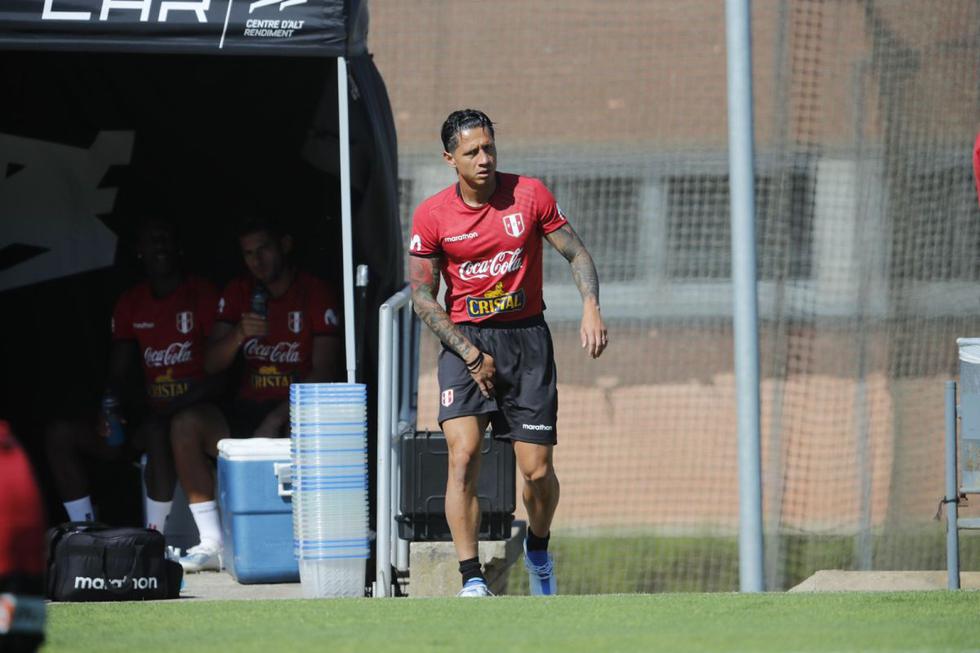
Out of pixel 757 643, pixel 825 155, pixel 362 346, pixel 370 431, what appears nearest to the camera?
pixel 757 643

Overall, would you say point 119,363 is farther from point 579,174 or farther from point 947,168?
point 947,168

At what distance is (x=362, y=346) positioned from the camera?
761 centimetres

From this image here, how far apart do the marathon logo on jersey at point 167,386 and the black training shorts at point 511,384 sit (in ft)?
7.78

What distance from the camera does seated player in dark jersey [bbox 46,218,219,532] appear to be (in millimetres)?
7871

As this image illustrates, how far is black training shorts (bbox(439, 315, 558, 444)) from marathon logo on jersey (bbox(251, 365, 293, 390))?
2.03 metres

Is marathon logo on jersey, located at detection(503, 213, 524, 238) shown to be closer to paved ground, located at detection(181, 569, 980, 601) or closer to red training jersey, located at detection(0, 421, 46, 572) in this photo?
paved ground, located at detection(181, 569, 980, 601)

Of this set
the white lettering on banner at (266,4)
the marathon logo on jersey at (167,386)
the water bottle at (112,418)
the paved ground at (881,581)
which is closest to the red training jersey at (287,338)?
the marathon logo on jersey at (167,386)

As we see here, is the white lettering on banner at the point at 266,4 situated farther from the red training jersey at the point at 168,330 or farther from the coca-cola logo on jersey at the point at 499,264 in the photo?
the red training jersey at the point at 168,330

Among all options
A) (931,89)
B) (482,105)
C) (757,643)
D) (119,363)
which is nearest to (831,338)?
(931,89)

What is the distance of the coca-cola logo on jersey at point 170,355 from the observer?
8000 mm

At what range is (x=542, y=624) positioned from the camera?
4.90 m

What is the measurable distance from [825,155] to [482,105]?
260cm

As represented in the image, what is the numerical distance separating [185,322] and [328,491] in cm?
191

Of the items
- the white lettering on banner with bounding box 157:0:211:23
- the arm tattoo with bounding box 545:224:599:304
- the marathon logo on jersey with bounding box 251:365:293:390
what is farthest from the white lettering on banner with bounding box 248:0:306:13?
the marathon logo on jersey with bounding box 251:365:293:390
